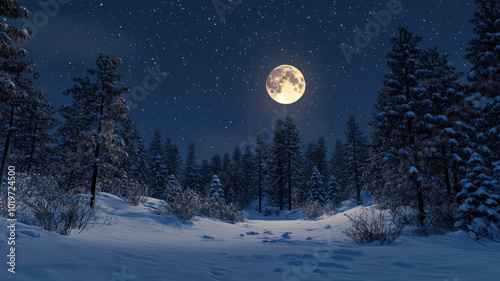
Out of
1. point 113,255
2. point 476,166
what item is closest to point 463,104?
point 476,166

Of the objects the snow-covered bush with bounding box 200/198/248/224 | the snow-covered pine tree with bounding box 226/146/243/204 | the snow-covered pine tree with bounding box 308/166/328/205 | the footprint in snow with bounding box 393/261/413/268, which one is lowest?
the footprint in snow with bounding box 393/261/413/268

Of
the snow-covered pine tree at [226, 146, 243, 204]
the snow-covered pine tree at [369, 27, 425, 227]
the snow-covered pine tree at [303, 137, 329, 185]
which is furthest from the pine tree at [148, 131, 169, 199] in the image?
the snow-covered pine tree at [369, 27, 425, 227]

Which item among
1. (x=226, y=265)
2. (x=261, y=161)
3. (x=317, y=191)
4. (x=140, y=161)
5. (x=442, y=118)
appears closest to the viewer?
(x=226, y=265)

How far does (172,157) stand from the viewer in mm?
49062

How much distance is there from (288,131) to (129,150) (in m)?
21.7

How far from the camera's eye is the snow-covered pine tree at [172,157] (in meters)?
47.5

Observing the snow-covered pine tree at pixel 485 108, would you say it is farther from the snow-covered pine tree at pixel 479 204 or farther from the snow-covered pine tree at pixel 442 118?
the snow-covered pine tree at pixel 442 118

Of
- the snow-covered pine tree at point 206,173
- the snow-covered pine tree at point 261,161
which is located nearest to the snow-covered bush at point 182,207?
the snow-covered pine tree at point 261,161

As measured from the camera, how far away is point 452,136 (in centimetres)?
1427

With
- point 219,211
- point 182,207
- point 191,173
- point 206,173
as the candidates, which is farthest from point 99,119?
point 206,173

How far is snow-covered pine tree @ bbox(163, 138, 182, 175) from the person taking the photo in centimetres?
4752

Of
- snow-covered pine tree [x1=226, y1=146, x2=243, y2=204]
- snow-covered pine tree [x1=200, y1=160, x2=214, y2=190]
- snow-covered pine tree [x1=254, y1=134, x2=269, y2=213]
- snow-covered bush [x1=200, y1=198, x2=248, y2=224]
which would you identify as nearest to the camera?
snow-covered bush [x1=200, y1=198, x2=248, y2=224]

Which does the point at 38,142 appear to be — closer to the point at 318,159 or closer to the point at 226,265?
the point at 226,265

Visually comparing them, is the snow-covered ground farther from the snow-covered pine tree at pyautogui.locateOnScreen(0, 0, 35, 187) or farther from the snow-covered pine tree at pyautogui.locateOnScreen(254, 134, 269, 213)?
the snow-covered pine tree at pyautogui.locateOnScreen(254, 134, 269, 213)
